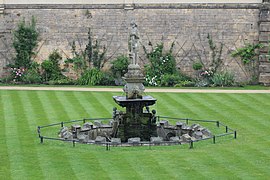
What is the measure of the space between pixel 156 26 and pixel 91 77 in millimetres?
4828

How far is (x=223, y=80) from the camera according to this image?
40094 millimetres

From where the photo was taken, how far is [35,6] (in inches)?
1654

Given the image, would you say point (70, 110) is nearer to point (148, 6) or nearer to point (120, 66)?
point (120, 66)

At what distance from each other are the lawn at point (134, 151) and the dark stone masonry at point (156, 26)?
29.5 ft

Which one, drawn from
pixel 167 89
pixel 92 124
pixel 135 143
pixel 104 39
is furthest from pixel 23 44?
pixel 135 143

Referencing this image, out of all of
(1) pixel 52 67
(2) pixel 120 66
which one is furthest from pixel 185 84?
(1) pixel 52 67

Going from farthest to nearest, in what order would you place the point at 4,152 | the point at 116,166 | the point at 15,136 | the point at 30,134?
the point at 30,134 < the point at 15,136 < the point at 4,152 < the point at 116,166

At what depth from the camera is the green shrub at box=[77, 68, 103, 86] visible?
133ft

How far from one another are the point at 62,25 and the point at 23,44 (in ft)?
8.29

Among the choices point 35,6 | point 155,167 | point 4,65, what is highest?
point 35,6

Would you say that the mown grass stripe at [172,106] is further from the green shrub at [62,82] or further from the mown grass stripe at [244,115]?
the green shrub at [62,82]

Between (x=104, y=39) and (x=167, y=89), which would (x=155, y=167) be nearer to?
(x=167, y=89)

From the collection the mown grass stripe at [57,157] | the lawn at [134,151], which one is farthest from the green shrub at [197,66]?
the mown grass stripe at [57,157]

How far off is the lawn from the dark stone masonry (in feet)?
29.5
